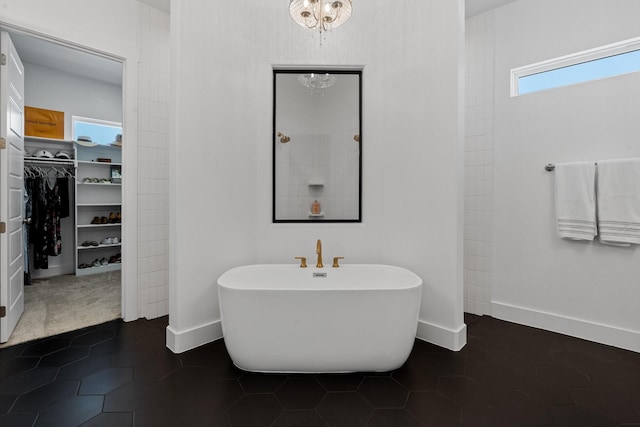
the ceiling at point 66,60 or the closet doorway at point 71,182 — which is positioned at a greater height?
the ceiling at point 66,60

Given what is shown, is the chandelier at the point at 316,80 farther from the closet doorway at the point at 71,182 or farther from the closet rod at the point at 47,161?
the closet rod at the point at 47,161

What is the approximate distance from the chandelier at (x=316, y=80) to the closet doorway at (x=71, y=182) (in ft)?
9.55

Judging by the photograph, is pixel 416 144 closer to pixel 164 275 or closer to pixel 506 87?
pixel 506 87

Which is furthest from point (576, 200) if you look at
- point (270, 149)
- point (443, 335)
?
point (270, 149)

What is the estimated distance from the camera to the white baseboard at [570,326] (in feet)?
7.09

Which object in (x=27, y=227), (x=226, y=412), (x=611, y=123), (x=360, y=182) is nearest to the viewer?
(x=226, y=412)

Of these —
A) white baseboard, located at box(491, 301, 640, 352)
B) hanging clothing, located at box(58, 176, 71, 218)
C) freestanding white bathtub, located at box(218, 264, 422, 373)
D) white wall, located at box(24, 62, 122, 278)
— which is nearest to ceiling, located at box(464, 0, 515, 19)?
freestanding white bathtub, located at box(218, 264, 422, 373)

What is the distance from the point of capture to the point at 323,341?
1797 mm

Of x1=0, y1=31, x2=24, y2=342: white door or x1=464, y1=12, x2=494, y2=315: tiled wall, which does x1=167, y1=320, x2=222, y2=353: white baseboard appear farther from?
x1=464, y1=12, x2=494, y2=315: tiled wall

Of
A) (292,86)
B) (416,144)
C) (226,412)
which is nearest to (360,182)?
(416,144)

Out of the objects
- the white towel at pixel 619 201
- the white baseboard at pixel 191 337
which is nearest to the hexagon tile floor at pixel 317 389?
the white baseboard at pixel 191 337

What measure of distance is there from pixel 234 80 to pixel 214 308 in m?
1.83

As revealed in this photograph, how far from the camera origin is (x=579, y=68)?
94.3 inches

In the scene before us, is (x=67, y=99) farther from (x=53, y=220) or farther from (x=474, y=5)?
(x=474, y=5)
